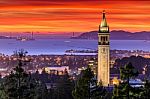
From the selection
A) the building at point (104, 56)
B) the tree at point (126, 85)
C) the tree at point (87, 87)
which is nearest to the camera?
the tree at point (126, 85)

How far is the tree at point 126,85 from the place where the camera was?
744 inches

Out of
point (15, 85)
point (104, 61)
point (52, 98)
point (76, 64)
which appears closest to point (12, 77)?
point (15, 85)

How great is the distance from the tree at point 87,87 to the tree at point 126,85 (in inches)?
112

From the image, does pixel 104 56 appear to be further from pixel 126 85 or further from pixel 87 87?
pixel 126 85

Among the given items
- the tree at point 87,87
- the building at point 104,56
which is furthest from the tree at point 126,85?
the building at point 104,56

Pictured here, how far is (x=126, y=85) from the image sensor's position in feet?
62.5

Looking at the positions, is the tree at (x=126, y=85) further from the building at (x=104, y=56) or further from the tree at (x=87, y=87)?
the building at (x=104, y=56)

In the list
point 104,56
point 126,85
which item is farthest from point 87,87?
point 104,56

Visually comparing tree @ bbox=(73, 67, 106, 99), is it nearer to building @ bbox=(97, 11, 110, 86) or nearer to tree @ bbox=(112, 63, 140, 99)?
tree @ bbox=(112, 63, 140, 99)

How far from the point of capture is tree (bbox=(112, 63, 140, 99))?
18.9 meters

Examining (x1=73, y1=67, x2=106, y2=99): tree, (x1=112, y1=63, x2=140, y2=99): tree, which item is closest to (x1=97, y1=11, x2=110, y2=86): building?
(x1=73, y1=67, x2=106, y2=99): tree

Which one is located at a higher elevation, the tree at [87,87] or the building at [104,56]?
the building at [104,56]

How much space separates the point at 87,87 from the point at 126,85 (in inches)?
144

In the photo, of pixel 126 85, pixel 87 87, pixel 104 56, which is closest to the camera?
pixel 126 85
